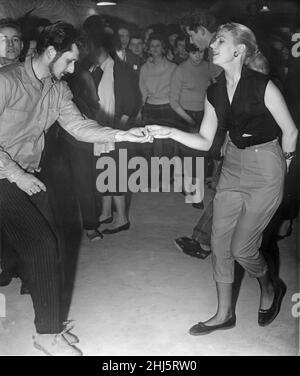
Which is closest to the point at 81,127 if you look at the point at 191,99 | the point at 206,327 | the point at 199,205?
the point at 206,327

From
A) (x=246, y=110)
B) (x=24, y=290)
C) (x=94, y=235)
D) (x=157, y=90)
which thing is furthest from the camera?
(x=157, y=90)

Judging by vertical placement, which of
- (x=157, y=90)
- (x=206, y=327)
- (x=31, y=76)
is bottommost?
(x=206, y=327)

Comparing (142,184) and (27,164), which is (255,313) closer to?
(27,164)

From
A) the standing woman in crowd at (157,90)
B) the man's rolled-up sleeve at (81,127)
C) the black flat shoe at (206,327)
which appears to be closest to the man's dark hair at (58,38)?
the man's rolled-up sleeve at (81,127)

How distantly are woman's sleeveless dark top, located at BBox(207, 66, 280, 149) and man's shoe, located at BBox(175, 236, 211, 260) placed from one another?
1.49 meters

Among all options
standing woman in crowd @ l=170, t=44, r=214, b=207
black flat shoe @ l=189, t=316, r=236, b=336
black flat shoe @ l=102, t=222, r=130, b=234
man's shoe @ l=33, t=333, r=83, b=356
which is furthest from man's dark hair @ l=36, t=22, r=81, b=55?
standing woman in crowd @ l=170, t=44, r=214, b=207

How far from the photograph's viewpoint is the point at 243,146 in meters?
2.75

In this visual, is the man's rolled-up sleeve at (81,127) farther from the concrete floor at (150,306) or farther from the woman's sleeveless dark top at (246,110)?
the concrete floor at (150,306)

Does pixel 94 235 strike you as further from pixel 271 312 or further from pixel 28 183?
pixel 28 183

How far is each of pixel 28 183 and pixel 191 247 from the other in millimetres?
1930

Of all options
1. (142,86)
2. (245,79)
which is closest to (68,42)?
(245,79)

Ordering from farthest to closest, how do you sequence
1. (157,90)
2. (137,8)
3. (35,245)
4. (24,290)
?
1. (137,8)
2. (157,90)
3. (24,290)
4. (35,245)

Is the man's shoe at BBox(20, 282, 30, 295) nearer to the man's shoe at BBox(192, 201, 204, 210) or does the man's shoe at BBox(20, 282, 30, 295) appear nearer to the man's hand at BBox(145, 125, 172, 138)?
the man's hand at BBox(145, 125, 172, 138)

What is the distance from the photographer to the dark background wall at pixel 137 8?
6.79 metres
